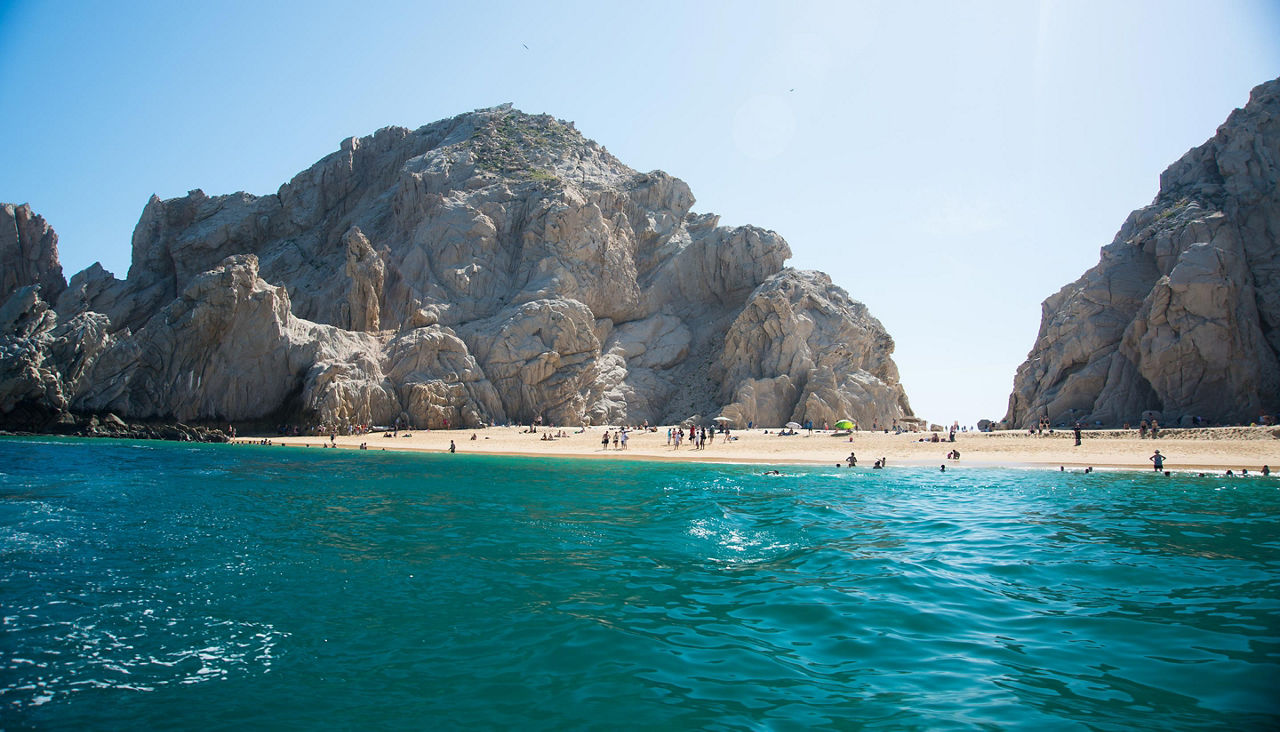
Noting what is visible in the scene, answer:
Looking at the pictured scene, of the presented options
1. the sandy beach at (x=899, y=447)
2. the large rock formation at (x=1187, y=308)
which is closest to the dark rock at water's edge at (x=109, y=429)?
the sandy beach at (x=899, y=447)

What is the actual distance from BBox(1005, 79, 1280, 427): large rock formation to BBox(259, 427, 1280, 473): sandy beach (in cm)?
788

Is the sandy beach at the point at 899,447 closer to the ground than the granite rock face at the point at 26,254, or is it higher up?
closer to the ground

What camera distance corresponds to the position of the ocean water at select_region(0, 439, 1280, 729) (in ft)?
20.7

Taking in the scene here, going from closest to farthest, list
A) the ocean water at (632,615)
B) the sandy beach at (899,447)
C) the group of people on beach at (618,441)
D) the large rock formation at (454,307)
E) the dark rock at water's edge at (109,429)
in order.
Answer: the ocean water at (632,615) → the sandy beach at (899,447) → the group of people on beach at (618,441) → the dark rock at water's edge at (109,429) → the large rock formation at (454,307)

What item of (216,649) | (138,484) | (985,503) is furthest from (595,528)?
(138,484)

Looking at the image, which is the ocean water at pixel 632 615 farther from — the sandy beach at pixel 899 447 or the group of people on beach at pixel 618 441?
the group of people on beach at pixel 618 441

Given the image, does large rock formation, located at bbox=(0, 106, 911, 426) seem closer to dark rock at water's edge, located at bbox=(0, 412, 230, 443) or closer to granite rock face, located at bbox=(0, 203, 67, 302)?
granite rock face, located at bbox=(0, 203, 67, 302)

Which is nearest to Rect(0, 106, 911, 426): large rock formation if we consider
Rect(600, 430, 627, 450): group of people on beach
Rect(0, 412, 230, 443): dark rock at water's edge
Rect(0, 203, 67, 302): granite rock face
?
Rect(0, 203, 67, 302): granite rock face

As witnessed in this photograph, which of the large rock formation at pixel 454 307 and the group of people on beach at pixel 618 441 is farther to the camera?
the large rock formation at pixel 454 307

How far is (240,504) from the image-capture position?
18.8 metres

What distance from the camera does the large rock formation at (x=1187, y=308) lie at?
138 feet

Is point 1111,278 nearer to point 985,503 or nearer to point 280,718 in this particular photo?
point 985,503

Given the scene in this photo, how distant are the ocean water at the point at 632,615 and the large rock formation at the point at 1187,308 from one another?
29371 mm

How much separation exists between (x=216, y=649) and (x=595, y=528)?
9.19 m
